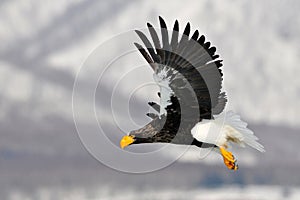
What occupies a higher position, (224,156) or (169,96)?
(169,96)

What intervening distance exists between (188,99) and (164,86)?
772 mm

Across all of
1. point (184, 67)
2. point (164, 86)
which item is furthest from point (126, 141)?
point (184, 67)

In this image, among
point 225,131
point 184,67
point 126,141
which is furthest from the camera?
point 225,131

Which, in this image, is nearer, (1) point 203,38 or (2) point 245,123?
(1) point 203,38

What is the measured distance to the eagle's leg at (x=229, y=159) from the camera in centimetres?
2143

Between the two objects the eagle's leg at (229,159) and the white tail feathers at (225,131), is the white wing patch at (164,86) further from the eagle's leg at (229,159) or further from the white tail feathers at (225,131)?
the eagle's leg at (229,159)

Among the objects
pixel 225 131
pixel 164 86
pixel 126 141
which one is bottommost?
pixel 225 131

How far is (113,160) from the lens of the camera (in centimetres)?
2112

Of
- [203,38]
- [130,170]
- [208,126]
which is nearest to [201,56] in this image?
[203,38]

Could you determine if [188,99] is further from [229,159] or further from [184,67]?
[229,159]

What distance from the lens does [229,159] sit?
70.8 feet

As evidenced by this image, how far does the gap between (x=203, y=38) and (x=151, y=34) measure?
143cm

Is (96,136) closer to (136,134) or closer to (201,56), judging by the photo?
(136,134)

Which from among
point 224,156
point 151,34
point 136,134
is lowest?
point 224,156
